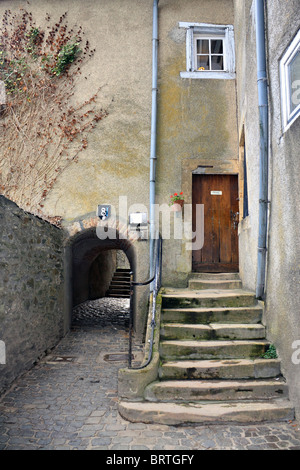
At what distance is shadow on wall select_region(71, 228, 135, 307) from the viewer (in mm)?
9920

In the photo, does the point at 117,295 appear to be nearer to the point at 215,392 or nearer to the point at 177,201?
the point at 177,201

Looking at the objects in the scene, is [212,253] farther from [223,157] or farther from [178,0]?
[178,0]

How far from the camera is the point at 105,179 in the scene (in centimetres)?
650

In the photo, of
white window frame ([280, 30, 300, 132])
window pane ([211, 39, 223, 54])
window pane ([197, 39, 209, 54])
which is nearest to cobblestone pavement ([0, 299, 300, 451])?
white window frame ([280, 30, 300, 132])

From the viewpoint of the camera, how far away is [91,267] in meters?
12.2

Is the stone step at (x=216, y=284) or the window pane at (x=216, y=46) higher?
the window pane at (x=216, y=46)

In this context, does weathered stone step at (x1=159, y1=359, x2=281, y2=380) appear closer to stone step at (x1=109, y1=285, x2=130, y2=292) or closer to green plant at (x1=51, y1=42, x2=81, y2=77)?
green plant at (x1=51, y1=42, x2=81, y2=77)

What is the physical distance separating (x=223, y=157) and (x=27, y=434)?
556 cm

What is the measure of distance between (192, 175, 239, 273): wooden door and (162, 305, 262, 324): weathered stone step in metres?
2.00

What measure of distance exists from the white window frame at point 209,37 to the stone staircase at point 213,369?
15.1 ft

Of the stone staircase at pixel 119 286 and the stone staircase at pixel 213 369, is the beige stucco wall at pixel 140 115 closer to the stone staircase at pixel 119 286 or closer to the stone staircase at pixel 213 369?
the stone staircase at pixel 213 369

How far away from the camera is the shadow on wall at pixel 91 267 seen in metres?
9.92

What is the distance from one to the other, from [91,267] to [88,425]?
917 centimetres
